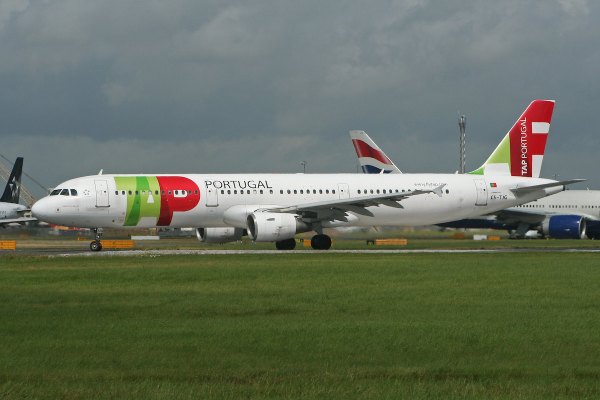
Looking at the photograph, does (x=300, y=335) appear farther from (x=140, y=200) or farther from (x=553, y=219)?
(x=553, y=219)

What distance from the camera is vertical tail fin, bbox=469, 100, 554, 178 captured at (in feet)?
180

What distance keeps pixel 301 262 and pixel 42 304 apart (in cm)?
1575

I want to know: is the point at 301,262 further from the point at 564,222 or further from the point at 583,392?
the point at 564,222

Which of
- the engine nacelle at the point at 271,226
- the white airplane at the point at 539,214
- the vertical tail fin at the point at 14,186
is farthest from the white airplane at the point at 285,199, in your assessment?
the vertical tail fin at the point at 14,186

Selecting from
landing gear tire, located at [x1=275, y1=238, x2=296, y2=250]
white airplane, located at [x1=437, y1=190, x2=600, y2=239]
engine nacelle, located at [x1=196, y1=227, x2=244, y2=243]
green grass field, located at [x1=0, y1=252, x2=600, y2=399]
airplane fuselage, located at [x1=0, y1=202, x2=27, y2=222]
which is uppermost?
airplane fuselage, located at [x1=0, y1=202, x2=27, y2=222]

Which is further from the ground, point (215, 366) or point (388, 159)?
point (388, 159)

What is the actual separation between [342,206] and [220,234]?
6.53 meters

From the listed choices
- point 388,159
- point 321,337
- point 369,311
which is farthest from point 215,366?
point 388,159

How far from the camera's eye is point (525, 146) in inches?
2191

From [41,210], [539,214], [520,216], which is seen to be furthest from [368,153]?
[41,210]

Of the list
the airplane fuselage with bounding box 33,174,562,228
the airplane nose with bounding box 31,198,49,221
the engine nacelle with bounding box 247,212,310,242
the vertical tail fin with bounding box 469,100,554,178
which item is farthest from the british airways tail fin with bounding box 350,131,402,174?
the airplane nose with bounding box 31,198,49,221

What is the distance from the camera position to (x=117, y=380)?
11.9 metres

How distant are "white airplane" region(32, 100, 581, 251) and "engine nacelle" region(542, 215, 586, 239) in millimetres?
18236

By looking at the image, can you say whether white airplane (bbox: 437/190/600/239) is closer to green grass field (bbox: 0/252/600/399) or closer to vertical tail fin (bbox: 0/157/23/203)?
vertical tail fin (bbox: 0/157/23/203)
